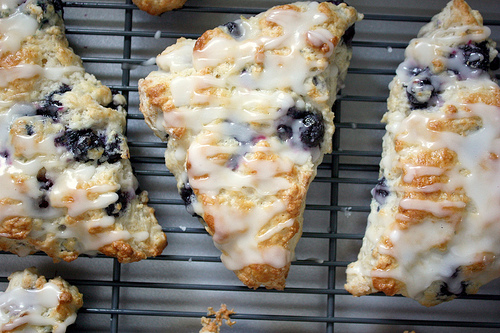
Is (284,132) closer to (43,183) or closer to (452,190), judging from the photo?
(452,190)

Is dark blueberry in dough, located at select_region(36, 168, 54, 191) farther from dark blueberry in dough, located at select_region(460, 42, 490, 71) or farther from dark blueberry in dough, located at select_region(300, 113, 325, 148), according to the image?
dark blueberry in dough, located at select_region(460, 42, 490, 71)

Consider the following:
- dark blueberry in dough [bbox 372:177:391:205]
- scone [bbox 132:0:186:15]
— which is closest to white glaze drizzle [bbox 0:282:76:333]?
scone [bbox 132:0:186:15]

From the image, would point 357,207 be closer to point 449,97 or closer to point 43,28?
point 449,97

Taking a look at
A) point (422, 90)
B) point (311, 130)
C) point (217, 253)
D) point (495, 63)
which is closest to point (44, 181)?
point (217, 253)

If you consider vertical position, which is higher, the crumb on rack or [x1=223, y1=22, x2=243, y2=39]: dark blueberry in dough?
[x1=223, y1=22, x2=243, y2=39]: dark blueberry in dough

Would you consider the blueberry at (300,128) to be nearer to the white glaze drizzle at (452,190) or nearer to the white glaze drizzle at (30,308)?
the white glaze drizzle at (452,190)

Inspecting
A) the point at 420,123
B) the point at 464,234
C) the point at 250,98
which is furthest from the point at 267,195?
the point at 464,234
